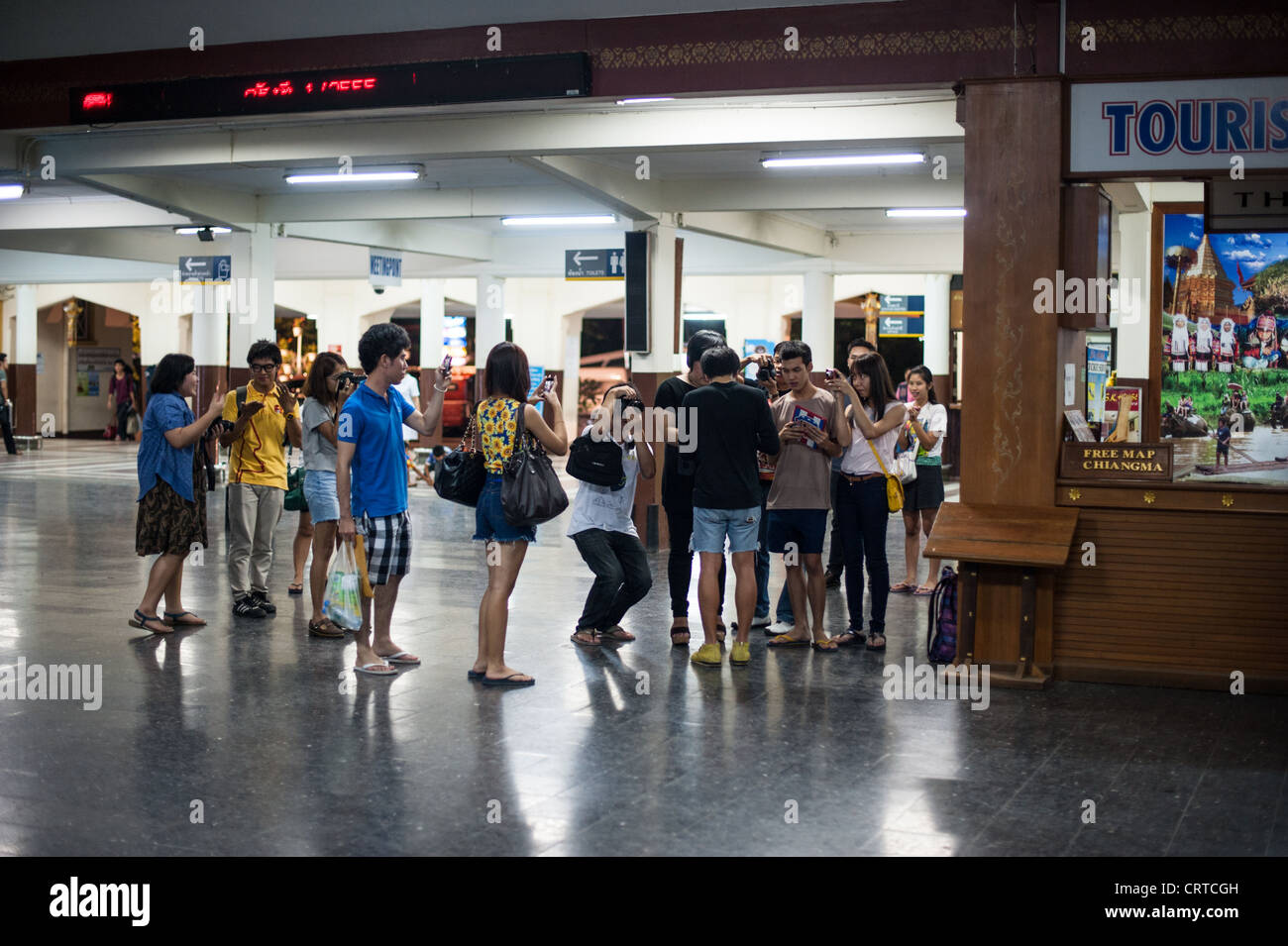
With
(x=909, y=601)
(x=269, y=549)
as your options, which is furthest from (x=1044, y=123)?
(x=269, y=549)

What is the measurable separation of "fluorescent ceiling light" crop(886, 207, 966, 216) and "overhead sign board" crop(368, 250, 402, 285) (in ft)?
23.1

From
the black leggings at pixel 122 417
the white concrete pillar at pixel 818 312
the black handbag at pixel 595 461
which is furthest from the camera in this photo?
the black leggings at pixel 122 417


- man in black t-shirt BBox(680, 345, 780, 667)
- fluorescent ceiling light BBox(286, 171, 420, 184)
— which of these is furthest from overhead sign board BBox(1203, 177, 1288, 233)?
fluorescent ceiling light BBox(286, 171, 420, 184)

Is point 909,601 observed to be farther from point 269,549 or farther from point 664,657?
point 269,549


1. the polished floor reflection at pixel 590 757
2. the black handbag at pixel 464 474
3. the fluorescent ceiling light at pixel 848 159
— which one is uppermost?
the fluorescent ceiling light at pixel 848 159

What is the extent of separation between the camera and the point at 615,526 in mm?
7016

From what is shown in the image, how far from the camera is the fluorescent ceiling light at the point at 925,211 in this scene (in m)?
14.0

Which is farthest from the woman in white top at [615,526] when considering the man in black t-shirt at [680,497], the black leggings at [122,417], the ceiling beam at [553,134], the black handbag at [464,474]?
the black leggings at [122,417]

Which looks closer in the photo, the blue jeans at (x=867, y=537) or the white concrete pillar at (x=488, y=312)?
the blue jeans at (x=867, y=537)

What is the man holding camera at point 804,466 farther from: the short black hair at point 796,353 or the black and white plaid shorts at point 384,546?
the black and white plaid shorts at point 384,546

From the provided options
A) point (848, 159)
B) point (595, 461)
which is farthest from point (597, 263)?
point (595, 461)

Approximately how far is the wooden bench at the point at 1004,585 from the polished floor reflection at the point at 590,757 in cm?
28

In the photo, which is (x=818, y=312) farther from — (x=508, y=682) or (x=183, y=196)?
(x=508, y=682)

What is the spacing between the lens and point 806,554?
7.00 meters
